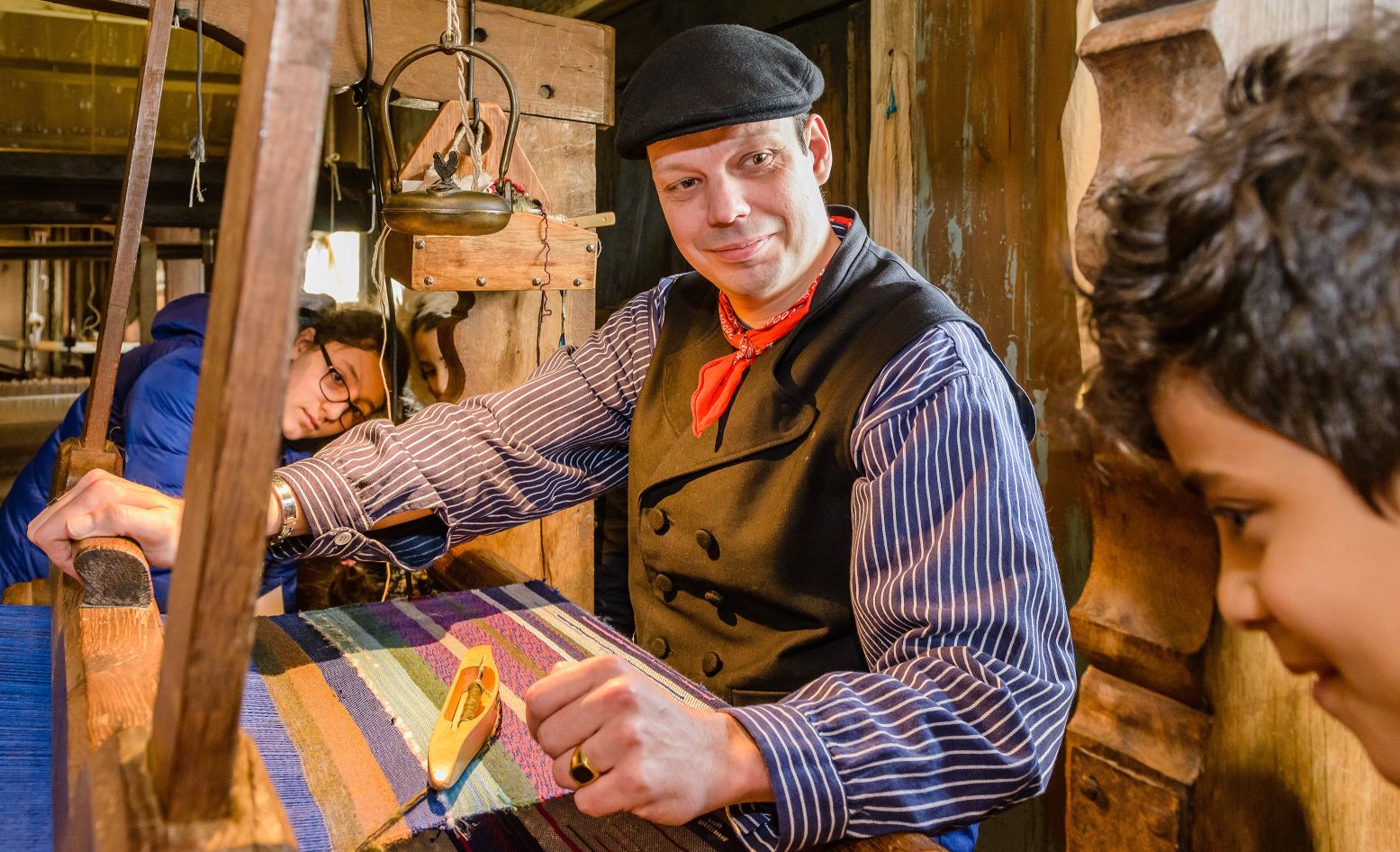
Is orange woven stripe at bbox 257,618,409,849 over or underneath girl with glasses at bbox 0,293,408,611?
underneath

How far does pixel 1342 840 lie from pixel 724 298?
137 centimetres

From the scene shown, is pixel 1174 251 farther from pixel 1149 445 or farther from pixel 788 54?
pixel 788 54

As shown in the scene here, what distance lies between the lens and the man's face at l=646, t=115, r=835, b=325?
194cm

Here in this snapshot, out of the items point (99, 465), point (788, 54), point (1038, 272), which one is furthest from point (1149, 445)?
point (1038, 272)

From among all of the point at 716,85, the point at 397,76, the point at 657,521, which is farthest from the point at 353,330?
the point at 716,85

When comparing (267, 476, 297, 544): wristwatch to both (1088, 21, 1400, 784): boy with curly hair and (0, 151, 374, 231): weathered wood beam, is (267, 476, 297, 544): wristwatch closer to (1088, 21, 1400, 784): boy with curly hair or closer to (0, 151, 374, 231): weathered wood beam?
(1088, 21, 1400, 784): boy with curly hair

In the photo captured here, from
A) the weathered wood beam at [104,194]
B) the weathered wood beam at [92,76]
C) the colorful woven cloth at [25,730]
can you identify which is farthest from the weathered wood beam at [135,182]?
the weathered wood beam at [92,76]

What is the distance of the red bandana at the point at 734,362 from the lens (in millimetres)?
1965

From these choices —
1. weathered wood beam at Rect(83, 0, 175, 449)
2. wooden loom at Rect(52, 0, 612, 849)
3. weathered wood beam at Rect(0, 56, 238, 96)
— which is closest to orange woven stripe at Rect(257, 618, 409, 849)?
wooden loom at Rect(52, 0, 612, 849)

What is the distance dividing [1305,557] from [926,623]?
2.22 ft

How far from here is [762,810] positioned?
127 centimetres

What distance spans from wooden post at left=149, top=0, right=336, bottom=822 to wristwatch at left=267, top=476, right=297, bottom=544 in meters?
1.38

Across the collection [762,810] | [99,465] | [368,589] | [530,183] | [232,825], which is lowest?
[368,589]

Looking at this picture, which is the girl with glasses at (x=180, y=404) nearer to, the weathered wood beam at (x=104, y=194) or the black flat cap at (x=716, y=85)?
the black flat cap at (x=716, y=85)
